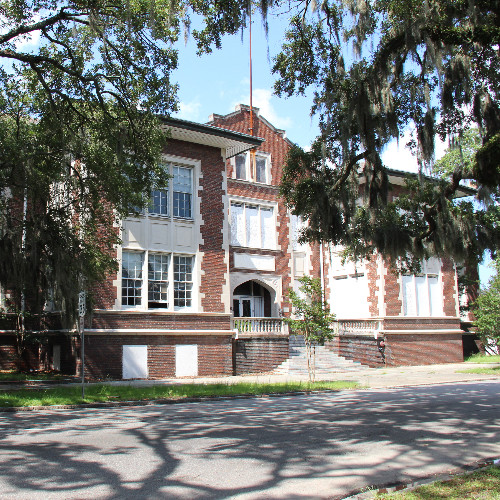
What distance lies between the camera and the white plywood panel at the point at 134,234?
22.9m

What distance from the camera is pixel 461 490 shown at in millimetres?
5438

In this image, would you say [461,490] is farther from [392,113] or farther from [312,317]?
[312,317]

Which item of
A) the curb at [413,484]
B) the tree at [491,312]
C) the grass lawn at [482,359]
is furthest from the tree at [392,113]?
the grass lawn at [482,359]

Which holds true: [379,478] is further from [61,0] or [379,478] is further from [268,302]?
[268,302]

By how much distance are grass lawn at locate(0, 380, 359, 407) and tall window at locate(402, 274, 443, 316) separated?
13275 mm

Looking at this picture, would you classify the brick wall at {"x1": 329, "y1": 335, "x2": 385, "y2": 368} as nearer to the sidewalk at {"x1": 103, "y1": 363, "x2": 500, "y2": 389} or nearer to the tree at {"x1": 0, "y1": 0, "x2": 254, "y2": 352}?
the sidewalk at {"x1": 103, "y1": 363, "x2": 500, "y2": 389}

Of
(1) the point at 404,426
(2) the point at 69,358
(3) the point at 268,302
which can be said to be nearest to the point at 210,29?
(1) the point at 404,426

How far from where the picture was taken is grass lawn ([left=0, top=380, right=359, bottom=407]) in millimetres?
13695

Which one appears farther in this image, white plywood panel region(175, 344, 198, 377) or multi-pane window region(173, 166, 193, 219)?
multi-pane window region(173, 166, 193, 219)

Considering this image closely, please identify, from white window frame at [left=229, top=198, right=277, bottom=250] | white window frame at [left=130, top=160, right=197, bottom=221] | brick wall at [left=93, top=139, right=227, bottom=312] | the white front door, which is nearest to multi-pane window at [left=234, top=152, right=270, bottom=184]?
white window frame at [left=229, top=198, right=277, bottom=250]

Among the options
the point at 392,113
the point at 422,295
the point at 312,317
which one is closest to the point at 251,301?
the point at 422,295

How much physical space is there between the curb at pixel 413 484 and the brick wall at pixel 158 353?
17.0 metres

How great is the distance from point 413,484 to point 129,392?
1155cm

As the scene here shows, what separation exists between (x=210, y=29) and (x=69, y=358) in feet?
50.0
